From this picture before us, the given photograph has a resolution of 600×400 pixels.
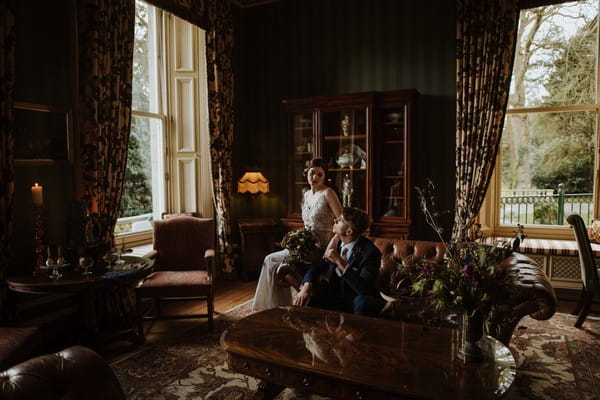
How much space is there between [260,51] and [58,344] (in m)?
4.40

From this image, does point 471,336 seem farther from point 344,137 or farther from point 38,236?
point 344,137

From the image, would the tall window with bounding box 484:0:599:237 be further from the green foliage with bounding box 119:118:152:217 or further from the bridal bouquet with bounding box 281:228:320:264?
the green foliage with bounding box 119:118:152:217

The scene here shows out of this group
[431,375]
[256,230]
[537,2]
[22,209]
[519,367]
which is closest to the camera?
[431,375]

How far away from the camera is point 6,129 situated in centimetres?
311

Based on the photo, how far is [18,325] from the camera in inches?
127

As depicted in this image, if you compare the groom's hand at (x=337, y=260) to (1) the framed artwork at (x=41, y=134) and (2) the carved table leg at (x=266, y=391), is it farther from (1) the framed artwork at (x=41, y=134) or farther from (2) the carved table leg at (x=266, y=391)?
(1) the framed artwork at (x=41, y=134)

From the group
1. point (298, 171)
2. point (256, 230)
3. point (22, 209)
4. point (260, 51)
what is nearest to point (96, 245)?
point (22, 209)

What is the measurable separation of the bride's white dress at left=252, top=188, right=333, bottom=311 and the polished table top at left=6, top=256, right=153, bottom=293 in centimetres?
105

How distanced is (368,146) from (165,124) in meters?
2.44

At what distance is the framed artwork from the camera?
3383 millimetres

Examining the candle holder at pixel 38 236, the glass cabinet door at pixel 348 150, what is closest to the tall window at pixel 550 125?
the glass cabinet door at pixel 348 150

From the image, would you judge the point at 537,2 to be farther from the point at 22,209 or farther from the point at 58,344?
the point at 58,344

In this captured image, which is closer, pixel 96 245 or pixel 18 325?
pixel 18 325

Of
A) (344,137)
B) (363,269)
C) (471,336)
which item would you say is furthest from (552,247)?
(471,336)
